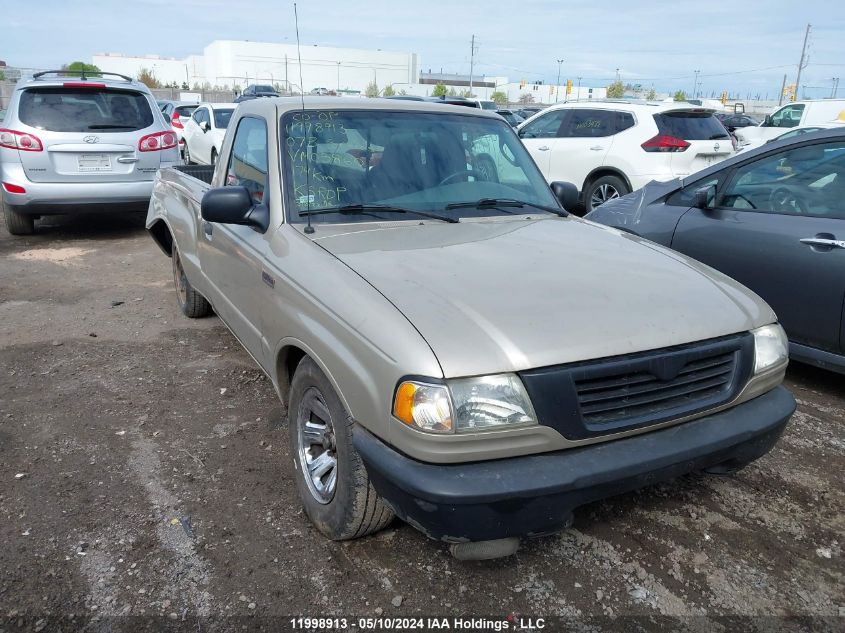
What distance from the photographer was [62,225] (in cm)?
970

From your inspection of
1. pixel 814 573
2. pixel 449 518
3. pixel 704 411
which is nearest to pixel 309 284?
pixel 449 518

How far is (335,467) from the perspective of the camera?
8.98 feet

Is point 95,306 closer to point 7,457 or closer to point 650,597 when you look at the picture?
point 7,457

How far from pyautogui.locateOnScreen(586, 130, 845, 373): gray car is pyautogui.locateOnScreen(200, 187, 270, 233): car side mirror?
3.09 m

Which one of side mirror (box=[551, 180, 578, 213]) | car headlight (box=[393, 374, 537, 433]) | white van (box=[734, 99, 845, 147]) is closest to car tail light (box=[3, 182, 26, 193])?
side mirror (box=[551, 180, 578, 213])

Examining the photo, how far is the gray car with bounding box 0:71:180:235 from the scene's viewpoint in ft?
25.7

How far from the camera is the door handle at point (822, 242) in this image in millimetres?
3970

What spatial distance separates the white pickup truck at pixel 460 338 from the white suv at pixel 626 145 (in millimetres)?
6042

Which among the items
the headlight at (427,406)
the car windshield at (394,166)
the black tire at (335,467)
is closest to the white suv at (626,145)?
the car windshield at (394,166)

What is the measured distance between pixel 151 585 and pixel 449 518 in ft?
4.19

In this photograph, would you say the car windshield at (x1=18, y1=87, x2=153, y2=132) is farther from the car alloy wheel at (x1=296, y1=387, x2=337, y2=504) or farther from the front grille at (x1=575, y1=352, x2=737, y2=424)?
the front grille at (x1=575, y1=352, x2=737, y2=424)

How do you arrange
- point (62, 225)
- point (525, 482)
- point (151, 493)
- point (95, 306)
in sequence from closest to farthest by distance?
point (525, 482)
point (151, 493)
point (95, 306)
point (62, 225)

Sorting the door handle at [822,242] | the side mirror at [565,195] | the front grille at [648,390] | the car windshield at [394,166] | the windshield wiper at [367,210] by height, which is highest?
the car windshield at [394,166]

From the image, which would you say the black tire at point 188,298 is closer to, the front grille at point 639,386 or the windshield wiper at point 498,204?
the windshield wiper at point 498,204
